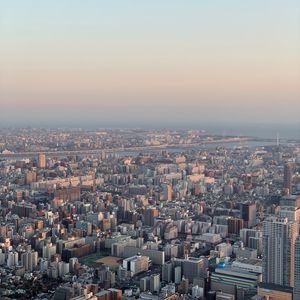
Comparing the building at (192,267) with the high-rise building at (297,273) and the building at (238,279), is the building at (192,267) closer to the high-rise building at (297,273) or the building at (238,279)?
the building at (238,279)

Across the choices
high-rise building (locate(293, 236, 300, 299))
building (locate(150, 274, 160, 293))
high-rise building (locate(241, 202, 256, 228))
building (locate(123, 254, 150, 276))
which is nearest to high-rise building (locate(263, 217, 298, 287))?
high-rise building (locate(293, 236, 300, 299))

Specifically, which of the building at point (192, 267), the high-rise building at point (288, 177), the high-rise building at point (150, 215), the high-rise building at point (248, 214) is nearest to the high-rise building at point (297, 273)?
the building at point (192, 267)

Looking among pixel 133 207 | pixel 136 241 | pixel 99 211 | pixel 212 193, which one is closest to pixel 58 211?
pixel 99 211

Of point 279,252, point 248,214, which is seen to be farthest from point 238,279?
point 248,214

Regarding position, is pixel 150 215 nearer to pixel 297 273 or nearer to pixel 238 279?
pixel 238 279

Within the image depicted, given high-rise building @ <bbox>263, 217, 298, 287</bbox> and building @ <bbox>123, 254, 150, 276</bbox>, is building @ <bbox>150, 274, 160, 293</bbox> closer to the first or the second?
building @ <bbox>123, 254, 150, 276</bbox>
